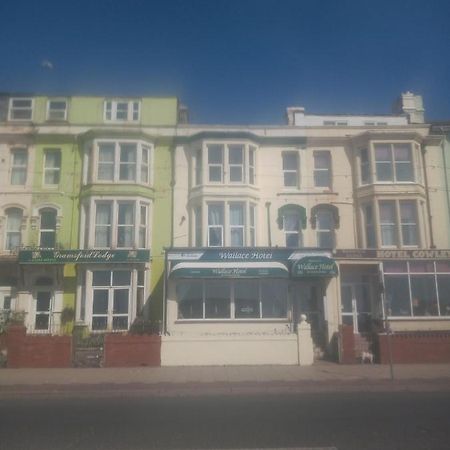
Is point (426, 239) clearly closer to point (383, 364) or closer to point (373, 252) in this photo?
point (373, 252)

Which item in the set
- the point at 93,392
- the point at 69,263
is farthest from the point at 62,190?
the point at 93,392

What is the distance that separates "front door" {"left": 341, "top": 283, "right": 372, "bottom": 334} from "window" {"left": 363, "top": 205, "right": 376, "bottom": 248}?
2232 mm

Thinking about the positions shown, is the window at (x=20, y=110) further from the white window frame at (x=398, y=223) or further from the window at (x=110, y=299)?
the white window frame at (x=398, y=223)

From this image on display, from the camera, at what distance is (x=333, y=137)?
2158 centimetres

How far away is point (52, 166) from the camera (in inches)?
832

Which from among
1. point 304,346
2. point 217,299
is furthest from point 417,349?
point 217,299

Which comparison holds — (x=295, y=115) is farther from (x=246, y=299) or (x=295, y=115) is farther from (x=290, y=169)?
(x=246, y=299)

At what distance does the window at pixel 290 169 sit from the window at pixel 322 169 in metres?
1.03

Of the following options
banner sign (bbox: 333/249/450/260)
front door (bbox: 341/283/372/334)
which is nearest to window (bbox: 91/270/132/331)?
banner sign (bbox: 333/249/450/260)

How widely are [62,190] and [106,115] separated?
4749mm

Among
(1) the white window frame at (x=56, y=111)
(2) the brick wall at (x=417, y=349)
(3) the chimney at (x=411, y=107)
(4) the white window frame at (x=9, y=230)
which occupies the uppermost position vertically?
(3) the chimney at (x=411, y=107)

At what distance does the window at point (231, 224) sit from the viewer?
19.9 meters

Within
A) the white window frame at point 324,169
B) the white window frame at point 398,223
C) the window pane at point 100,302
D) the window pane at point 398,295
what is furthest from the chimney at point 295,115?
the window pane at point 100,302

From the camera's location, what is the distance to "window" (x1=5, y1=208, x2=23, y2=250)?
20.1 metres
